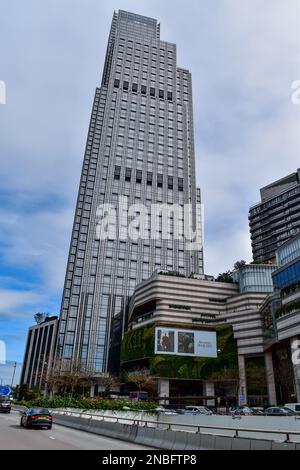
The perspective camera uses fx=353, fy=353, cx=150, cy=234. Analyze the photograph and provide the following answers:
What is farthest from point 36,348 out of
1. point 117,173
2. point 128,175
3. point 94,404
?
point 94,404

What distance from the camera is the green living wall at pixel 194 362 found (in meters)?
82.3

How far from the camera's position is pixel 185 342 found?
8619cm

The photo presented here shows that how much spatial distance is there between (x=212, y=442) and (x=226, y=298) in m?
88.3

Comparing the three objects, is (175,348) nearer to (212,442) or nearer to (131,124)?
(212,442)

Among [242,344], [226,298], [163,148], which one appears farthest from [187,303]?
[163,148]

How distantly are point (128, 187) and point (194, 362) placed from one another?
7368cm

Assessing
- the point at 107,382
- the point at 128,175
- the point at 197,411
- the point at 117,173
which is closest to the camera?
the point at 197,411

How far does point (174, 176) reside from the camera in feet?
473

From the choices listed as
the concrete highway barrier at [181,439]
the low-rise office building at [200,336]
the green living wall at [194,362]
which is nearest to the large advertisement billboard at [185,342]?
the low-rise office building at [200,336]

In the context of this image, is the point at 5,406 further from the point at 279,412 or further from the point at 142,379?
the point at 142,379

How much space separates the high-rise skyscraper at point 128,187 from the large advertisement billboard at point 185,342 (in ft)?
108

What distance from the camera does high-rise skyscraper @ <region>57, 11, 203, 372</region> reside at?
382 feet

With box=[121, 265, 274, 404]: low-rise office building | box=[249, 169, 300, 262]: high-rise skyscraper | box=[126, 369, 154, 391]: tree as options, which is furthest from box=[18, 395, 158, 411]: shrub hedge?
box=[249, 169, 300, 262]: high-rise skyscraper

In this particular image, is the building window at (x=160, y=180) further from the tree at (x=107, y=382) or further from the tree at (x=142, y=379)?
the tree at (x=142, y=379)
